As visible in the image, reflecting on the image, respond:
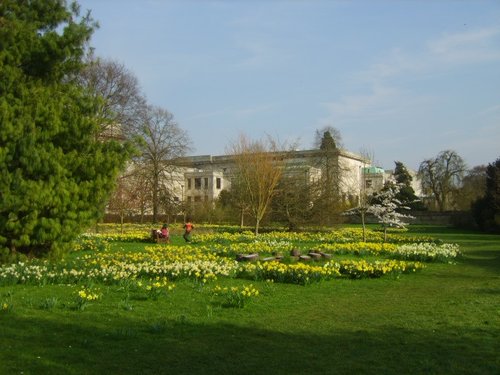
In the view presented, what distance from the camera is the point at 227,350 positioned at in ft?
18.9

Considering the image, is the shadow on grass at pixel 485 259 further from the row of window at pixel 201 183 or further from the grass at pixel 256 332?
the row of window at pixel 201 183

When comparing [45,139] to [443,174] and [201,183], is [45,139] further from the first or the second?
[201,183]

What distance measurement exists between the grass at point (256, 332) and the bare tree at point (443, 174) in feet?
181

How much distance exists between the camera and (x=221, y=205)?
44969mm

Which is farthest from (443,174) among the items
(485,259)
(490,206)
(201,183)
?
(485,259)

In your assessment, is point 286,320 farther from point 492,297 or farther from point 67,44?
point 67,44

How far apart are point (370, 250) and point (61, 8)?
1136 centimetres

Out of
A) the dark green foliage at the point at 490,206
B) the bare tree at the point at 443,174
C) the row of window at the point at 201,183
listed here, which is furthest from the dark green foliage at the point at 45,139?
the row of window at the point at 201,183

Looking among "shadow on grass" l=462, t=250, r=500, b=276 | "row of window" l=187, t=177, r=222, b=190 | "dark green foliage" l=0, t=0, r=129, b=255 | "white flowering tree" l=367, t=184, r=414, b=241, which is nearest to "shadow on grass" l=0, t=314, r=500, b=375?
"dark green foliage" l=0, t=0, r=129, b=255

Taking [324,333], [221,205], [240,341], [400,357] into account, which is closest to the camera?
[400,357]

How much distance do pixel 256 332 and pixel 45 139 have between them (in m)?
6.94

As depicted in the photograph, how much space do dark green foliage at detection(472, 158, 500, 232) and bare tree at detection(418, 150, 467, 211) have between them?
66.8 ft

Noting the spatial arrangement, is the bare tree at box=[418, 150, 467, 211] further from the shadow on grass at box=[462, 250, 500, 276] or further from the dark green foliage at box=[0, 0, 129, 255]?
the dark green foliage at box=[0, 0, 129, 255]

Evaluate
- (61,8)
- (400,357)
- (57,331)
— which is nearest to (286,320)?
(400,357)
